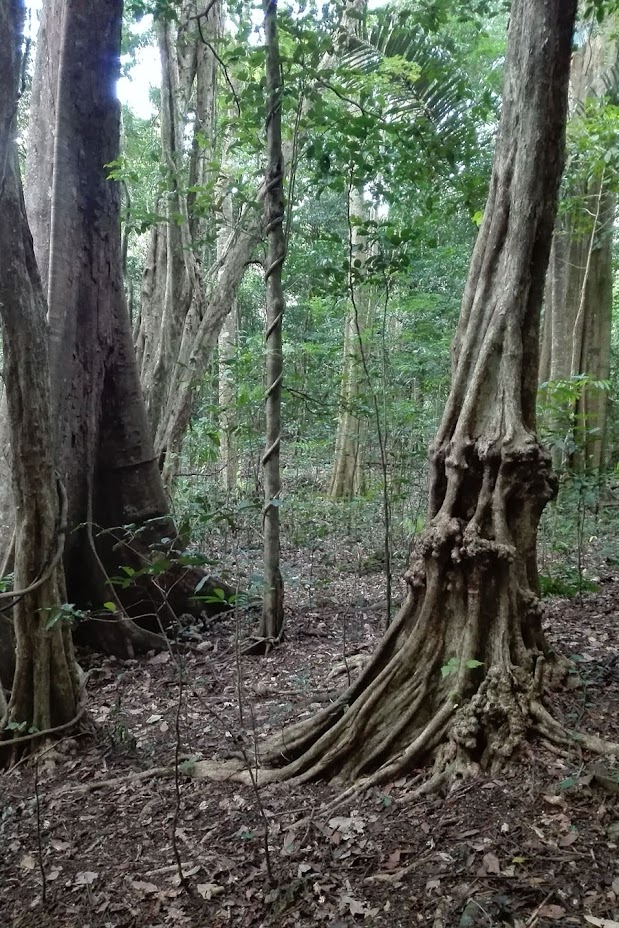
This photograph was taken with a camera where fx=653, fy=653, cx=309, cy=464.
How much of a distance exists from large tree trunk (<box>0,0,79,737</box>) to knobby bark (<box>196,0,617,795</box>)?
4.03ft

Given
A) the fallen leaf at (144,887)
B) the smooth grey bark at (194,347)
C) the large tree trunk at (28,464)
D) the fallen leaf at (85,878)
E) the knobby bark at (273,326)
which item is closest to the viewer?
the fallen leaf at (144,887)

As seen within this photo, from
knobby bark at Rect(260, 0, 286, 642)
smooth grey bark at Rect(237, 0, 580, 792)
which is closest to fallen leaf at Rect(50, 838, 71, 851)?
smooth grey bark at Rect(237, 0, 580, 792)

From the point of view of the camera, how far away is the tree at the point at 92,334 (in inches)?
205

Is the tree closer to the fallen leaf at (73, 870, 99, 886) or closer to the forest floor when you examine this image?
the forest floor

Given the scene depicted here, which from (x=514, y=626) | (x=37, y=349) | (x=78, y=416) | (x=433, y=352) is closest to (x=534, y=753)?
(x=514, y=626)

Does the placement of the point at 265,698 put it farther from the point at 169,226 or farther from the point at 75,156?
the point at 169,226

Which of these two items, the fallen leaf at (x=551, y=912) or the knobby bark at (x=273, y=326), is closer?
the fallen leaf at (x=551, y=912)

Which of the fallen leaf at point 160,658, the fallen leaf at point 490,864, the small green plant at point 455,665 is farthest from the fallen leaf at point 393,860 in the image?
the fallen leaf at point 160,658

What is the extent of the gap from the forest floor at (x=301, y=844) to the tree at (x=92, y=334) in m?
1.51

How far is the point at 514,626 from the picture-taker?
10.6 feet

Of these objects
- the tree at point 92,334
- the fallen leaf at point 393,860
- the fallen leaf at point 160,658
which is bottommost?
the fallen leaf at point 160,658

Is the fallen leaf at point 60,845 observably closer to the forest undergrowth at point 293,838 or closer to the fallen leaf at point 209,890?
the forest undergrowth at point 293,838

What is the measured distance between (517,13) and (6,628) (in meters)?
5.02

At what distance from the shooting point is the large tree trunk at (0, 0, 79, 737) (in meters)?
2.90
